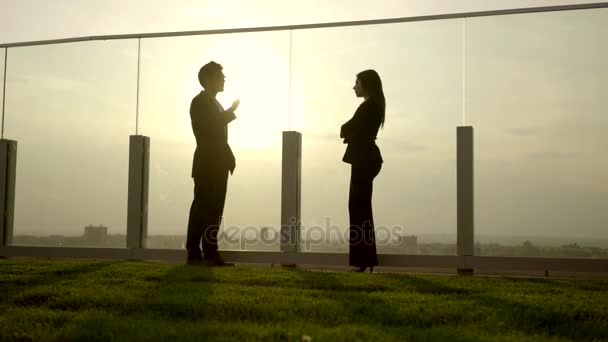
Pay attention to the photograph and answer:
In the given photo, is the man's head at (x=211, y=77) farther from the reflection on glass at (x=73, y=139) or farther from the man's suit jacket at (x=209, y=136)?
the reflection on glass at (x=73, y=139)

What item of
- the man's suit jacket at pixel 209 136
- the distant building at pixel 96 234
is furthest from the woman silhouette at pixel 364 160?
the distant building at pixel 96 234

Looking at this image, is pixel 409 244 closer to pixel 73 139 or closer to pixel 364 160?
pixel 364 160

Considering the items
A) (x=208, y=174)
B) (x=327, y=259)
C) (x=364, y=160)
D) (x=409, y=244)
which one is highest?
(x=364, y=160)

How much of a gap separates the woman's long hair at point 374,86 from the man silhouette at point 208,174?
3.78ft

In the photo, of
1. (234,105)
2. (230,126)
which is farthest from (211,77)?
(230,126)

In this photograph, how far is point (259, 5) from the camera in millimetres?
7270

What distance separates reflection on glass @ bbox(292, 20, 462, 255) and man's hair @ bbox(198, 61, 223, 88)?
0.73m

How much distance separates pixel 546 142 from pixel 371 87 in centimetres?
154

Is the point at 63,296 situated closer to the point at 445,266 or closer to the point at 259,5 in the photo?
the point at 445,266

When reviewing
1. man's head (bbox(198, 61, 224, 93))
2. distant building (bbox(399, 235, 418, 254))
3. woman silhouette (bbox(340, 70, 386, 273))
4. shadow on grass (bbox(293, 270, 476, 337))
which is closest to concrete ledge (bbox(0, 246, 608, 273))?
distant building (bbox(399, 235, 418, 254))

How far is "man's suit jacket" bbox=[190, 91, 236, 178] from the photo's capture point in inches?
265

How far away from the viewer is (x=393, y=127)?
658 cm

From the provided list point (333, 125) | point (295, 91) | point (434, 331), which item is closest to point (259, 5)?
point (295, 91)

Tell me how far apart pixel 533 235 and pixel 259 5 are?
3.33 m
